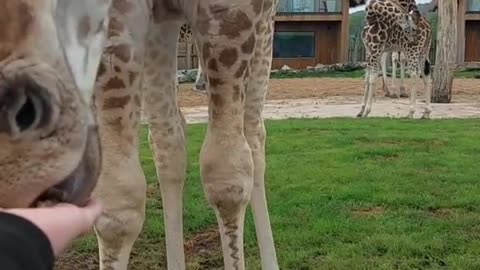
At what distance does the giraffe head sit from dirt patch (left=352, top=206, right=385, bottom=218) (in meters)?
3.15

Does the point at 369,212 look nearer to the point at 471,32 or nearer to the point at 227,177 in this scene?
the point at 227,177

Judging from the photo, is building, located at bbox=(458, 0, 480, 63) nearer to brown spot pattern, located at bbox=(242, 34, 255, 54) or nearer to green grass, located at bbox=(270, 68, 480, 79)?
green grass, located at bbox=(270, 68, 480, 79)

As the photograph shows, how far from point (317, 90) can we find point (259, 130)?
12605mm

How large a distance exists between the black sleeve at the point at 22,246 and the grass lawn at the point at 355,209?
2.45 meters

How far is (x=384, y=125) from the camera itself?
8812mm

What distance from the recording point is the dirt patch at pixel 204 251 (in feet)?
11.2

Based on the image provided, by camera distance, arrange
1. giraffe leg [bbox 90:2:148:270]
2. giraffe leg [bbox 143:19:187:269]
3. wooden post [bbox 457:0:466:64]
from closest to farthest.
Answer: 1. giraffe leg [bbox 90:2:148:270]
2. giraffe leg [bbox 143:19:187:269]
3. wooden post [bbox 457:0:466:64]

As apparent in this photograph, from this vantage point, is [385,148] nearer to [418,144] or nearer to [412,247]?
[418,144]

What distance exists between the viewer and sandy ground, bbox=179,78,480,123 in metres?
Answer: 11.1

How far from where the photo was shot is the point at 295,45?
2466 centimetres

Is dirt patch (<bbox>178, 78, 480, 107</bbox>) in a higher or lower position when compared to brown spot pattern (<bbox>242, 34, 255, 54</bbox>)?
lower

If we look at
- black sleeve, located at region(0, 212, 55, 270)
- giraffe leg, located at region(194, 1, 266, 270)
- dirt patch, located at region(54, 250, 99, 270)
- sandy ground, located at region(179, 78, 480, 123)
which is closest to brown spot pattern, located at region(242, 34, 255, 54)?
giraffe leg, located at region(194, 1, 266, 270)

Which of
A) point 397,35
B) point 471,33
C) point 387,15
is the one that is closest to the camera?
point 387,15

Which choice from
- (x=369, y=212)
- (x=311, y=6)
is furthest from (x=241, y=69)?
(x=311, y=6)
